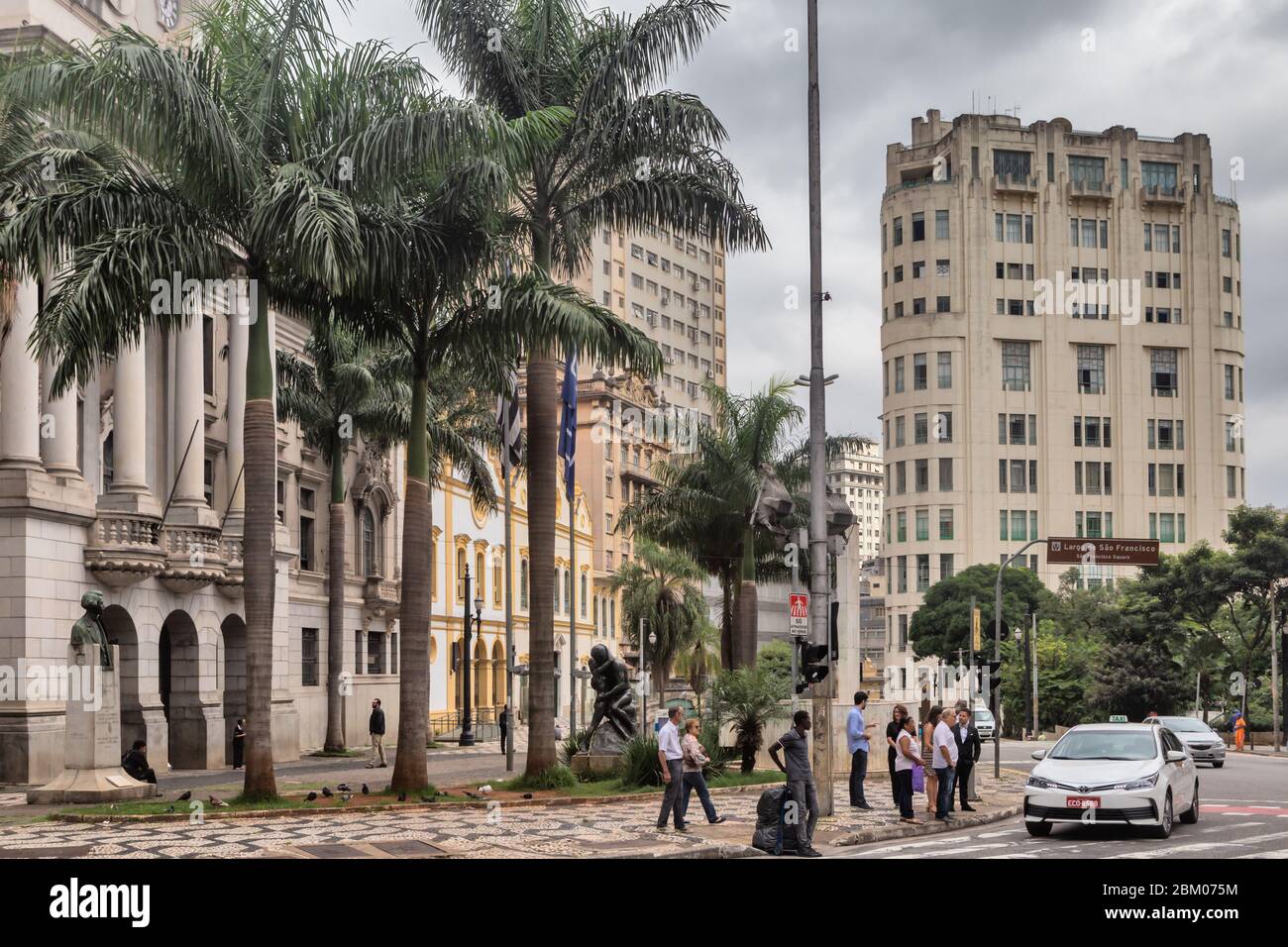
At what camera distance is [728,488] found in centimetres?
4531

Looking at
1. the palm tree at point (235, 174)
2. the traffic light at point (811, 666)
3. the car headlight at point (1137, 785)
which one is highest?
the palm tree at point (235, 174)

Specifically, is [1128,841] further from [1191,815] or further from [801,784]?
[801,784]

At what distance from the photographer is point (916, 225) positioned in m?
121

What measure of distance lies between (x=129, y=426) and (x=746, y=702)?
52.1 feet

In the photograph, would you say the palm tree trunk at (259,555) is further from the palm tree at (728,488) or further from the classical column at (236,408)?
the palm tree at (728,488)

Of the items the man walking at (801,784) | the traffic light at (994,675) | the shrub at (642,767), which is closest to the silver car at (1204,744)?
the traffic light at (994,675)

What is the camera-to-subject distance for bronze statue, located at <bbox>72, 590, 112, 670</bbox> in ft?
78.9

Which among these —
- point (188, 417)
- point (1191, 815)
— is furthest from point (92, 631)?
point (1191, 815)

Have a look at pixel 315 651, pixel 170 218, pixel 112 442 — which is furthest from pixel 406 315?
pixel 315 651

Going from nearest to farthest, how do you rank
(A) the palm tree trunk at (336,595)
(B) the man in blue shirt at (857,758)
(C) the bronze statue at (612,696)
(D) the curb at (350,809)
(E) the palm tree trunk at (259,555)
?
(D) the curb at (350,809), (E) the palm tree trunk at (259,555), (B) the man in blue shirt at (857,758), (C) the bronze statue at (612,696), (A) the palm tree trunk at (336,595)

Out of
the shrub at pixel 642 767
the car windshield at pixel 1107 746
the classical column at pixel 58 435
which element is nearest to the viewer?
the car windshield at pixel 1107 746

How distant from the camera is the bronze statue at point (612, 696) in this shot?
29219 millimetres

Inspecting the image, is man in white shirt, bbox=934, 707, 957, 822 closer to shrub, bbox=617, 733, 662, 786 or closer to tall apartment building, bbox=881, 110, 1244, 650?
shrub, bbox=617, 733, 662, 786

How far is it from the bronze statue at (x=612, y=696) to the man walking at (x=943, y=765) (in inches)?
295
